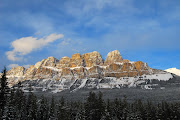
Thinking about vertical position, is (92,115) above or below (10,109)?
below

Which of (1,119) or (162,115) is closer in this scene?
(1,119)

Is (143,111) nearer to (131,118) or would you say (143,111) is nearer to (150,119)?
(150,119)

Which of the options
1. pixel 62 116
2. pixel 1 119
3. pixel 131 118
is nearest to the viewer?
pixel 1 119

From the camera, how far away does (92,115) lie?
6450cm

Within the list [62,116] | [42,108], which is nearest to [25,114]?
[42,108]

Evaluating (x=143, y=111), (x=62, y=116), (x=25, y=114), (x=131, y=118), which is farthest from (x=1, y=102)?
(x=143, y=111)

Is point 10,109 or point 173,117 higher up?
point 10,109

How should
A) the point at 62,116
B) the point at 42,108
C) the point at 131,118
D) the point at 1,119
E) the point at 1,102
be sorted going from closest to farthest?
the point at 1,119, the point at 1,102, the point at 62,116, the point at 131,118, the point at 42,108

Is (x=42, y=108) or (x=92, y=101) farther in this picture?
(x=42, y=108)

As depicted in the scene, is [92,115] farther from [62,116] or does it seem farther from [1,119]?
[1,119]

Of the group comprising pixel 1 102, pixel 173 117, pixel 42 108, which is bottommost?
pixel 173 117

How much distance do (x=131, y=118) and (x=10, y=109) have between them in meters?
38.2

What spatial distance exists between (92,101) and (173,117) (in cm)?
3388

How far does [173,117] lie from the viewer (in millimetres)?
71812
